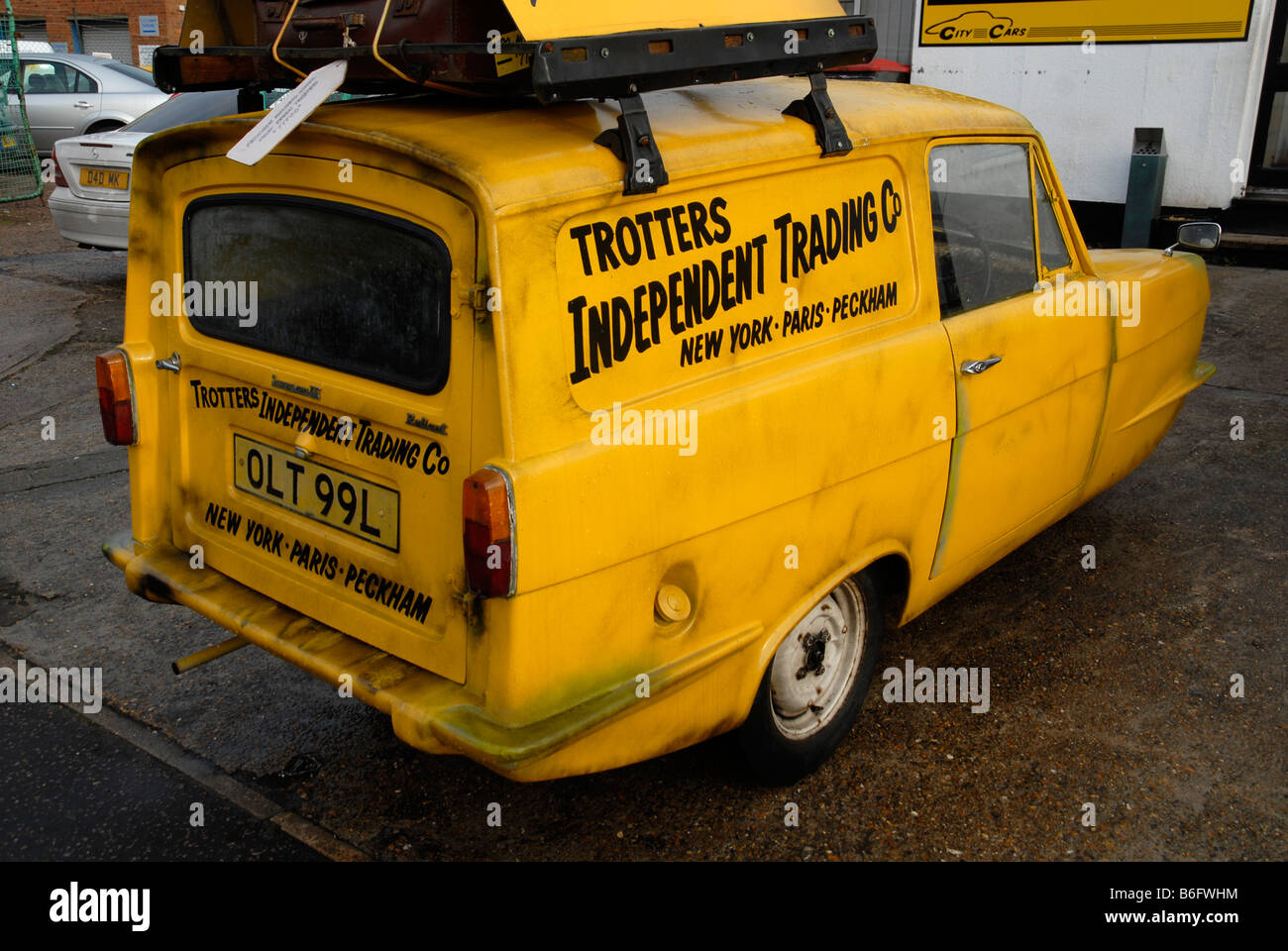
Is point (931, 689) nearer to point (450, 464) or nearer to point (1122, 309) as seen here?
point (1122, 309)

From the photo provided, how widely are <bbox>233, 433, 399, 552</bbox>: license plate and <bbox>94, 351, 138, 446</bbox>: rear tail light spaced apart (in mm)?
409

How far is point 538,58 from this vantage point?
243cm

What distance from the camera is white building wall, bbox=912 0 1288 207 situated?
381 inches

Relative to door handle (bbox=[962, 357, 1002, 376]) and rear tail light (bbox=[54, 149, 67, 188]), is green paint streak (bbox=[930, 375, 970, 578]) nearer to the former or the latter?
door handle (bbox=[962, 357, 1002, 376])

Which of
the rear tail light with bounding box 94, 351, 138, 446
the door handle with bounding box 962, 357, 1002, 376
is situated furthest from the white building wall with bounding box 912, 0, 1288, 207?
the rear tail light with bounding box 94, 351, 138, 446

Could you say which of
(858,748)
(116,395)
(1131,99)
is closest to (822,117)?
(858,748)

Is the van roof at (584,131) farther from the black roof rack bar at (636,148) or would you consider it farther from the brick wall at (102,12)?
the brick wall at (102,12)

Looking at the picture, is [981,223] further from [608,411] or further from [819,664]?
[608,411]

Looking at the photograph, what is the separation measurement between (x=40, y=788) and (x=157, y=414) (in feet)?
3.88

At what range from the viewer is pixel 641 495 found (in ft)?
8.52

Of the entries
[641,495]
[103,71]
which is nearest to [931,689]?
[641,495]

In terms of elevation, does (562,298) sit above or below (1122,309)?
above

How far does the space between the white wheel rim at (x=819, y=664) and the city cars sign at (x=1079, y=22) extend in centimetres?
850

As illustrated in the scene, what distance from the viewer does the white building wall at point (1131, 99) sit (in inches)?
381
